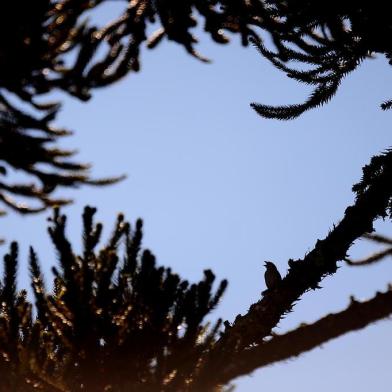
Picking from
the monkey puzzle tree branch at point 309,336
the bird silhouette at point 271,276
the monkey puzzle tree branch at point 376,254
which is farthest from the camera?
the monkey puzzle tree branch at point 376,254

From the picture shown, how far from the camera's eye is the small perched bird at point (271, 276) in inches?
136

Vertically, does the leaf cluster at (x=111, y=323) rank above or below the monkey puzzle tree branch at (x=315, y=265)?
below

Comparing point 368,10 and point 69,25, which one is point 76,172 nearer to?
point 69,25

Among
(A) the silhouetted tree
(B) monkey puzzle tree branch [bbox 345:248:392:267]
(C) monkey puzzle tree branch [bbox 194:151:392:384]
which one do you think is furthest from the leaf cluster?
(B) monkey puzzle tree branch [bbox 345:248:392:267]

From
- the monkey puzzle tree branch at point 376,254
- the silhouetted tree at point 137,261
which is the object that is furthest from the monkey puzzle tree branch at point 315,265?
the monkey puzzle tree branch at point 376,254

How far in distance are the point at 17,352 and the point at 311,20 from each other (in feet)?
11.1

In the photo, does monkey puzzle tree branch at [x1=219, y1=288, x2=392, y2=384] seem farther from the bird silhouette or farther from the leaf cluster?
the bird silhouette

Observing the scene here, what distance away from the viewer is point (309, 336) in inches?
91.6

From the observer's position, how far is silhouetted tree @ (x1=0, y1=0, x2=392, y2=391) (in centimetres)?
231

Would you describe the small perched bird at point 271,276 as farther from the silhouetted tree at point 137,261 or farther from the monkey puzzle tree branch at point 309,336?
the monkey puzzle tree branch at point 309,336

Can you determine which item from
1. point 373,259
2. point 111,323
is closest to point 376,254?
point 373,259

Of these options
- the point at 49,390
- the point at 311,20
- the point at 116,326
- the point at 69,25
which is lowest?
the point at 49,390

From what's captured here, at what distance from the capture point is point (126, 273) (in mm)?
2434

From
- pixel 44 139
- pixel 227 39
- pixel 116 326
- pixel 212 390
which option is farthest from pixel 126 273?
pixel 227 39
